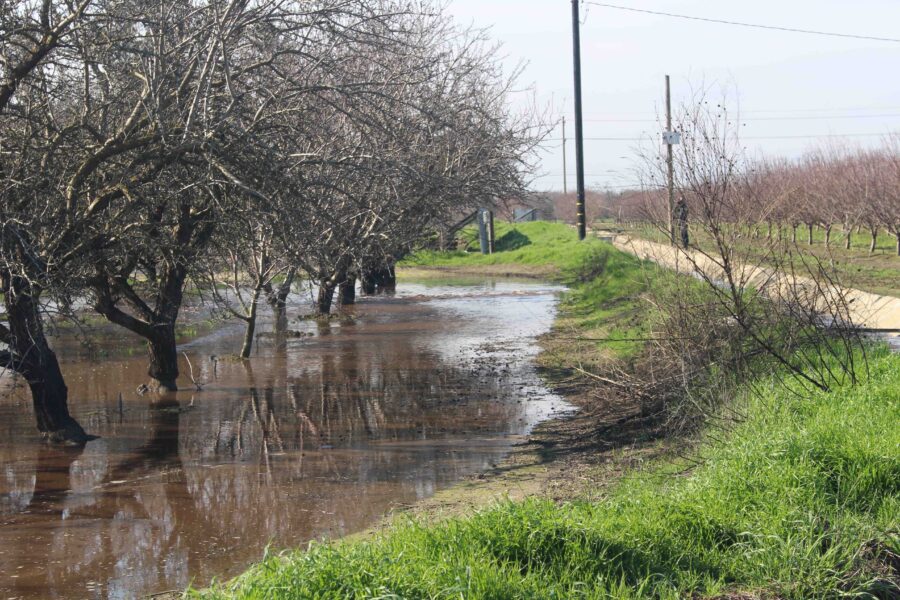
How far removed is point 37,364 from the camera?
11109mm

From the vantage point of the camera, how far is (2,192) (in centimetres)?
918

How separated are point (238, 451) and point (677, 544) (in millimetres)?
6822

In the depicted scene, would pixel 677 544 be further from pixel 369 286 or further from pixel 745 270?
pixel 369 286

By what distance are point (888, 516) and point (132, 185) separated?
802 cm

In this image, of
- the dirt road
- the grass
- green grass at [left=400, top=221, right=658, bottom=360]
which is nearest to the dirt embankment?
green grass at [left=400, top=221, right=658, bottom=360]

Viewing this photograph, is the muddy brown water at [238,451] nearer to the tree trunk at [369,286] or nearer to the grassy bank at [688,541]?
the grassy bank at [688,541]

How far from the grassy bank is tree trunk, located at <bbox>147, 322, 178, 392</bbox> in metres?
8.89

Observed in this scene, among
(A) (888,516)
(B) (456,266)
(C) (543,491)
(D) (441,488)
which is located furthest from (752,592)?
(B) (456,266)

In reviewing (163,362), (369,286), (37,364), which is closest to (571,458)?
(37,364)

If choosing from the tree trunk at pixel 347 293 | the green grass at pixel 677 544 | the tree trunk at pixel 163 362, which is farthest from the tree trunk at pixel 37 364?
the tree trunk at pixel 347 293

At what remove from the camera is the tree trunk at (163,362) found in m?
14.6

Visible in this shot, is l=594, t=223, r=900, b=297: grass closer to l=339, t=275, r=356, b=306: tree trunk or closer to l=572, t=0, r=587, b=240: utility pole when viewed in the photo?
l=572, t=0, r=587, b=240: utility pole

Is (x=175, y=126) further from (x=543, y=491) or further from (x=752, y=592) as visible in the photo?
(x=752, y=592)

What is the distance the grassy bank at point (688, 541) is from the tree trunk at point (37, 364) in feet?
19.0
